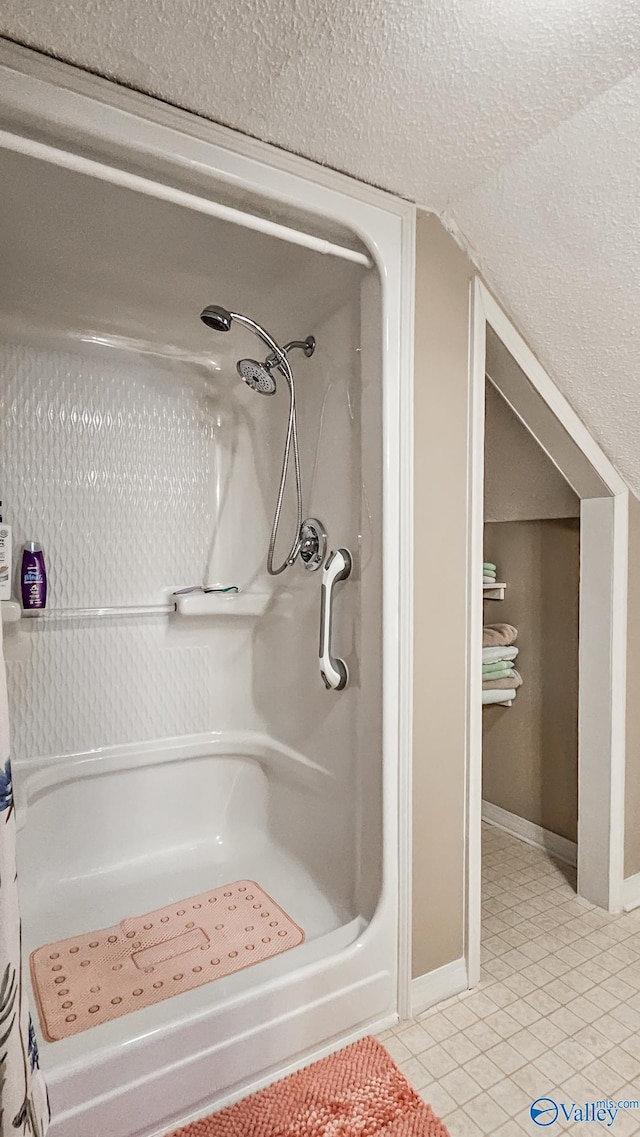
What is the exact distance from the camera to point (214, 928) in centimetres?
165

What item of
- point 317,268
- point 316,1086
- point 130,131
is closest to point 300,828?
point 316,1086

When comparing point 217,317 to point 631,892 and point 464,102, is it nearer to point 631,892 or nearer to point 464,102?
point 464,102

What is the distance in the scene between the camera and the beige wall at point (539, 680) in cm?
224

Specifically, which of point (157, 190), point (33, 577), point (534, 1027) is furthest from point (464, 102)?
point (534, 1027)

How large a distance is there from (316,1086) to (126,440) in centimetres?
177

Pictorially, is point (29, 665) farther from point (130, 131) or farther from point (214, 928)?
point (130, 131)

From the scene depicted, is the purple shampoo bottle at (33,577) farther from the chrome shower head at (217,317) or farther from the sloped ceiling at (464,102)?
the sloped ceiling at (464,102)

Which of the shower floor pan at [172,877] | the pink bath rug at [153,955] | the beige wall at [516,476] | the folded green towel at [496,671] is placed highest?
the beige wall at [516,476]

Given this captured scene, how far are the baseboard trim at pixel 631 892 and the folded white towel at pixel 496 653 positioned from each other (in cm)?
79

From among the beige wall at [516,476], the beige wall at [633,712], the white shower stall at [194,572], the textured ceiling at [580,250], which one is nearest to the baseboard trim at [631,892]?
the beige wall at [633,712]

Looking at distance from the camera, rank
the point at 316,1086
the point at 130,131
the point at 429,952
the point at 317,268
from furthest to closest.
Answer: the point at 317,268, the point at 429,952, the point at 316,1086, the point at 130,131

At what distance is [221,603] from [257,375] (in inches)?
28.5

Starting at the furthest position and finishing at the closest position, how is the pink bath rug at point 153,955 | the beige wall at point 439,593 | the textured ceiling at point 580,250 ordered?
the beige wall at point 439,593, the pink bath rug at point 153,955, the textured ceiling at point 580,250

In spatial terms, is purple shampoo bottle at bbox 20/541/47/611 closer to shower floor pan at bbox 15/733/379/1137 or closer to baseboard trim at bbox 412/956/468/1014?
shower floor pan at bbox 15/733/379/1137
